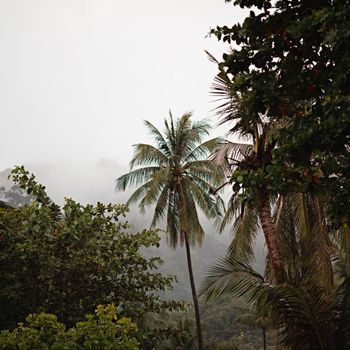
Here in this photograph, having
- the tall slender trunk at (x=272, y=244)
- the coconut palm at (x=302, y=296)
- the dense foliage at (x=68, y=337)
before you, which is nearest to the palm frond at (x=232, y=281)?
the coconut palm at (x=302, y=296)

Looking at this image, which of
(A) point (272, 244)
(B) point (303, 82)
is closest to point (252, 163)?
(A) point (272, 244)

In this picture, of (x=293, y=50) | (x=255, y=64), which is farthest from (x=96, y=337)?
(x=293, y=50)

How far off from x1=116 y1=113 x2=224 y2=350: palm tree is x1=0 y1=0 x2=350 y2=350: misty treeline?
103cm

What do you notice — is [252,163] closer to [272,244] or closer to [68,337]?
[272,244]

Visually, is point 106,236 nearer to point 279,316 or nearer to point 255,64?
point 279,316

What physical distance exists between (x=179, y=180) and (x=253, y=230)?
5.08 meters

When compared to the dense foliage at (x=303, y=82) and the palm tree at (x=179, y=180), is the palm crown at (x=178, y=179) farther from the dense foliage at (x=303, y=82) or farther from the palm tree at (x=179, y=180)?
the dense foliage at (x=303, y=82)

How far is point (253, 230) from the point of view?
30.8 feet

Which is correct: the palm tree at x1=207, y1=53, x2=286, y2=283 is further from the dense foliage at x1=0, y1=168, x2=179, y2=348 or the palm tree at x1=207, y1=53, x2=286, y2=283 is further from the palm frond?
the dense foliage at x1=0, y1=168, x2=179, y2=348

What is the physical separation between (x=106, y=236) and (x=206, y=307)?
43.6 metres

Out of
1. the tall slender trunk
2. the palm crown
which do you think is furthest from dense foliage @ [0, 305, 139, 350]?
the palm crown

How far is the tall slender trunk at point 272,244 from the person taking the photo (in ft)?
19.8

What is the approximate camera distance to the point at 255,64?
4.24 m

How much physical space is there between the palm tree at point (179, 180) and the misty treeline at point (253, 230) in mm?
1031
